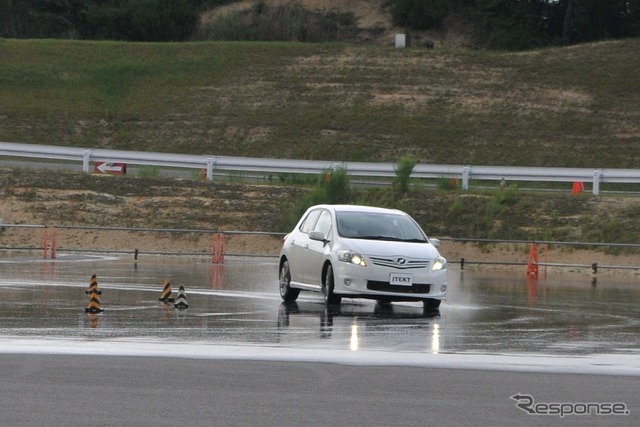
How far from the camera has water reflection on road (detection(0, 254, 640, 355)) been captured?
15.7 meters

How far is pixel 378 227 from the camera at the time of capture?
2175 centimetres

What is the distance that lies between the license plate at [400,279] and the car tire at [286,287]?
217cm

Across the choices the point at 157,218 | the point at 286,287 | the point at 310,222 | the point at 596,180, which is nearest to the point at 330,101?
the point at 596,180

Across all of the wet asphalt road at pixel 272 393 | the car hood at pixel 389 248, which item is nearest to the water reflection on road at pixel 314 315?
the car hood at pixel 389 248

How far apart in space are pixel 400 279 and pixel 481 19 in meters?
64.7

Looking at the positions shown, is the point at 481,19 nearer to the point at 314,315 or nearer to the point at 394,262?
the point at 394,262

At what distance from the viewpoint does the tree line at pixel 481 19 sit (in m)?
81.4

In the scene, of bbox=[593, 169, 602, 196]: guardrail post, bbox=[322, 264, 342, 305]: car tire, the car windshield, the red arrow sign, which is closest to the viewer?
bbox=[322, 264, 342, 305]: car tire

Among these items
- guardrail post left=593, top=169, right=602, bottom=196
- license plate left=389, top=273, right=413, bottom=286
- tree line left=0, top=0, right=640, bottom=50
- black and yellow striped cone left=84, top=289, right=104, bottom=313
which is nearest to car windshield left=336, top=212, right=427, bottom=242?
license plate left=389, top=273, right=413, bottom=286

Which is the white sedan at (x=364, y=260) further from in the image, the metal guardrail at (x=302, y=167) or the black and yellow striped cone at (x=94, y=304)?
the metal guardrail at (x=302, y=167)

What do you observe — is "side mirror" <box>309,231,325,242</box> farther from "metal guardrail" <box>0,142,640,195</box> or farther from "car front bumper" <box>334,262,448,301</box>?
"metal guardrail" <box>0,142,640,195</box>

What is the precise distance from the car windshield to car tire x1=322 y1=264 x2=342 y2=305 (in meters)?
0.72

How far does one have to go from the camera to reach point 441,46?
3014 inches

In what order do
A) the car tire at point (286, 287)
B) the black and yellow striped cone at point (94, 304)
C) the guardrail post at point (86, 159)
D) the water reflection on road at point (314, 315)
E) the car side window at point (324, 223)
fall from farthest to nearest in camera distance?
the guardrail post at point (86, 159) → the car tire at point (286, 287) → the car side window at point (324, 223) → the black and yellow striped cone at point (94, 304) → the water reflection on road at point (314, 315)
